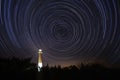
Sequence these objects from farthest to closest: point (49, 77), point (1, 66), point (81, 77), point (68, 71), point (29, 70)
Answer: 1. point (68, 71)
2. point (81, 77)
3. point (49, 77)
4. point (29, 70)
5. point (1, 66)

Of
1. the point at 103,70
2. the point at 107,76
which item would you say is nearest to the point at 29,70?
the point at 107,76

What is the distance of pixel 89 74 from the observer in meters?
31.1

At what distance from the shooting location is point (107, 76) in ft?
102

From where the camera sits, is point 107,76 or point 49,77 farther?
point 107,76

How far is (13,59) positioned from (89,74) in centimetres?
939

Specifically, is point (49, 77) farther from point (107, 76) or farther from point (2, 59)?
point (107, 76)

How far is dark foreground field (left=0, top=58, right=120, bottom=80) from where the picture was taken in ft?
74.2

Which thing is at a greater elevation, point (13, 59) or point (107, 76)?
point (13, 59)

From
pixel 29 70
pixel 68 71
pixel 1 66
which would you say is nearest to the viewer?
pixel 1 66

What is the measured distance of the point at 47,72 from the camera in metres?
29.1

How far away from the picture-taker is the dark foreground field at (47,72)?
22.6 metres

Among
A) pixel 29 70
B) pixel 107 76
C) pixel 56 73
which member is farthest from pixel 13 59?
pixel 107 76

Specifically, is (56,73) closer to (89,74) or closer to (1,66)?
(89,74)

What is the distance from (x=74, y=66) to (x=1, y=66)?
14239 mm
